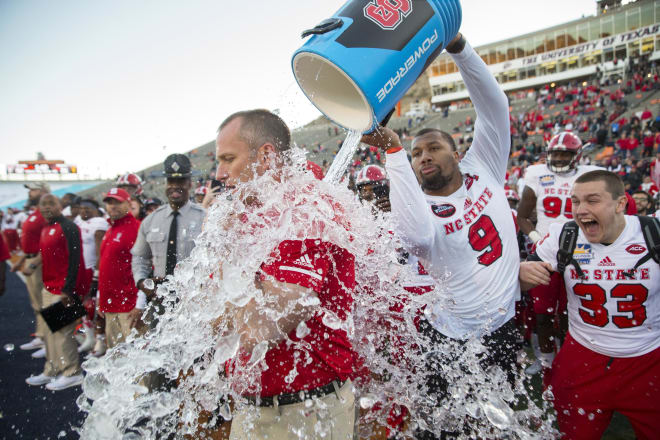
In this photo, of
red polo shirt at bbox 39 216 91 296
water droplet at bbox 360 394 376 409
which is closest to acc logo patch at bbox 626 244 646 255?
water droplet at bbox 360 394 376 409

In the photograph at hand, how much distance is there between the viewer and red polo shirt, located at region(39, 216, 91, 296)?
4695 mm

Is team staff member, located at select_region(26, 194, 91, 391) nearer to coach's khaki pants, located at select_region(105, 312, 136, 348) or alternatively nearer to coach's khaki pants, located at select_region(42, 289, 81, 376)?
coach's khaki pants, located at select_region(42, 289, 81, 376)

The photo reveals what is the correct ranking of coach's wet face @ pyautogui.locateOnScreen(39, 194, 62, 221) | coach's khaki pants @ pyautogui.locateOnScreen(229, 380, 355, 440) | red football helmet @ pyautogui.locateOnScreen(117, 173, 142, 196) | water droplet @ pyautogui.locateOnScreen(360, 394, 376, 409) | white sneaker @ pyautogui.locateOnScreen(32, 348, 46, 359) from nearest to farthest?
coach's khaki pants @ pyautogui.locateOnScreen(229, 380, 355, 440) → water droplet @ pyautogui.locateOnScreen(360, 394, 376, 409) → coach's wet face @ pyautogui.locateOnScreen(39, 194, 62, 221) → red football helmet @ pyautogui.locateOnScreen(117, 173, 142, 196) → white sneaker @ pyautogui.locateOnScreen(32, 348, 46, 359)

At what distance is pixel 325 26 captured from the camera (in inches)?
54.9

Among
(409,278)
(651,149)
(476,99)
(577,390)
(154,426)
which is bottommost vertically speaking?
(651,149)

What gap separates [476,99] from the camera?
2.47 meters

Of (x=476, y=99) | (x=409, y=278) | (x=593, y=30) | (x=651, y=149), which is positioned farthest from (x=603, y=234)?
(x=593, y=30)

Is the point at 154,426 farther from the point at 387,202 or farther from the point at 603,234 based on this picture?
the point at 603,234

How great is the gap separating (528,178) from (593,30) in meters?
58.5

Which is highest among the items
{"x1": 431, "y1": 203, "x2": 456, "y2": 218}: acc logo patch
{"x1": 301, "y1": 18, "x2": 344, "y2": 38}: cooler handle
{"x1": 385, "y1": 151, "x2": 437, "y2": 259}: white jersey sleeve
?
{"x1": 301, "y1": 18, "x2": 344, "y2": 38}: cooler handle

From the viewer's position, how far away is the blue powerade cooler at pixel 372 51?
4.53 ft

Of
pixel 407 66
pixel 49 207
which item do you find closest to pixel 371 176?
pixel 407 66

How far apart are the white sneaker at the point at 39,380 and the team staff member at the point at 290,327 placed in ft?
15.4

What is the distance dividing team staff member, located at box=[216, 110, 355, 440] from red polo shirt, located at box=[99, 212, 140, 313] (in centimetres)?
348
